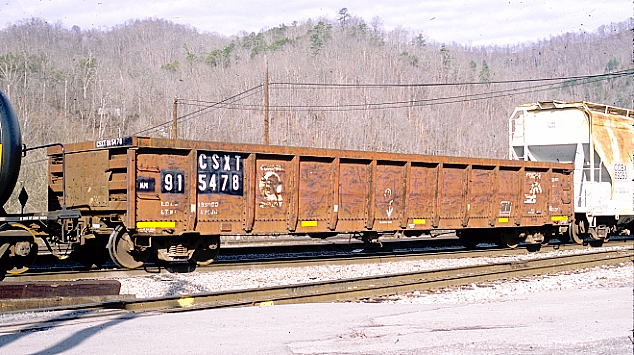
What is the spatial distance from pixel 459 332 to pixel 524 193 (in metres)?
12.3

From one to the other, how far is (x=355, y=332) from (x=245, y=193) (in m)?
6.60

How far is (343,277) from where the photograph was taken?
12.9 metres

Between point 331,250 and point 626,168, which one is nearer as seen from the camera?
point 331,250

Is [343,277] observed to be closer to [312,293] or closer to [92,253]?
[312,293]

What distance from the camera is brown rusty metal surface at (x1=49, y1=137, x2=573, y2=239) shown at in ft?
40.4

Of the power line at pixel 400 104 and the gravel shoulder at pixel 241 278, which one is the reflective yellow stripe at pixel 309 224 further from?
the power line at pixel 400 104

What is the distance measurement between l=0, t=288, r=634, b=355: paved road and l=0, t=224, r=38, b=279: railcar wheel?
15.2ft

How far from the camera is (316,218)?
14461mm

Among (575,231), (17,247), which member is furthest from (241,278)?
(575,231)

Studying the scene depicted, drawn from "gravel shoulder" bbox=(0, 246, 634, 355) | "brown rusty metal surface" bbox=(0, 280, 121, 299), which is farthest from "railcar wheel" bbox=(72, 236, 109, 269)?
"gravel shoulder" bbox=(0, 246, 634, 355)

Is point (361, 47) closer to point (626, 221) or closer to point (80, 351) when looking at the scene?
point (626, 221)

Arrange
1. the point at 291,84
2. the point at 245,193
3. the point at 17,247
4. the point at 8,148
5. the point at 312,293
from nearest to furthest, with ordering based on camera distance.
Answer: the point at 312,293, the point at 8,148, the point at 17,247, the point at 245,193, the point at 291,84

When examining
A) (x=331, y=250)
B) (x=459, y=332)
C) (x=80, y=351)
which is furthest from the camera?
(x=331, y=250)

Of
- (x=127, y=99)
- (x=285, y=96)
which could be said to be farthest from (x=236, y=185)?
(x=285, y=96)
